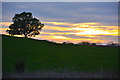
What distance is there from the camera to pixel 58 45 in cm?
2966

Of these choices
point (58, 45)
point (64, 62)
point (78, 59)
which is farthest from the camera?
point (58, 45)

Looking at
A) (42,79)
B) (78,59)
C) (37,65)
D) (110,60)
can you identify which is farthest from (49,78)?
(110,60)

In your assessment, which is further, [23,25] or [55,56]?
[23,25]

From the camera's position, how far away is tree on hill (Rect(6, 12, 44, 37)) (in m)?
46.6

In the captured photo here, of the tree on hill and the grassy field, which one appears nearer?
the grassy field

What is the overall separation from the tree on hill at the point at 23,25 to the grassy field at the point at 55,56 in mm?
15880

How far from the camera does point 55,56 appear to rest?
2420 centimetres

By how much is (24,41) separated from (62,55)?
8.99 metres

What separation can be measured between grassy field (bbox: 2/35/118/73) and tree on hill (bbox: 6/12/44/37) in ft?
52.1

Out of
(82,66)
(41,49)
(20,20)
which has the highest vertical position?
(20,20)

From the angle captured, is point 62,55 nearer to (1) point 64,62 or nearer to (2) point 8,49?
(1) point 64,62

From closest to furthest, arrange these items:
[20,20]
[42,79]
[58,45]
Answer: [42,79] → [58,45] → [20,20]

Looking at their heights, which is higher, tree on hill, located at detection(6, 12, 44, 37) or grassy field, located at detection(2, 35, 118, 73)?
tree on hill, located at detection(6, 12, 44, 37)

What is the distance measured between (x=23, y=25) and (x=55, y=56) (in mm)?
25531
